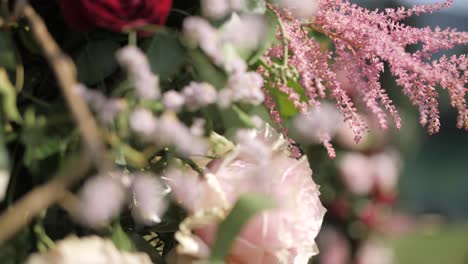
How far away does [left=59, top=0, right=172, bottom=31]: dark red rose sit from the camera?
0.33 m

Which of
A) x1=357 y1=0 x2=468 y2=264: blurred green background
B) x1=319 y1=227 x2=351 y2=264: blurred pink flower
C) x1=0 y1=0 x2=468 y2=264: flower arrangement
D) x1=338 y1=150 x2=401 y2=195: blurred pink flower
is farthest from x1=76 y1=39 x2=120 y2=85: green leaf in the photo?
x1=357 y1=0 x2=468 y2=264: blurred green background

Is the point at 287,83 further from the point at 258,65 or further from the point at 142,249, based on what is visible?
the point at 142,249

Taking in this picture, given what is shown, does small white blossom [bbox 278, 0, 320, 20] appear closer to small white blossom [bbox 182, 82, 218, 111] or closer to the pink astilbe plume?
the pink astilbe plume

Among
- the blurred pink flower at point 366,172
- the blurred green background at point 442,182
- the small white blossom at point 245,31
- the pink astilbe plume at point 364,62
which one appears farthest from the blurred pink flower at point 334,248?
the blurred green background at point 442,182

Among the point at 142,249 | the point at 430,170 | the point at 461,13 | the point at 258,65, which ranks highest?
the point at 258,65

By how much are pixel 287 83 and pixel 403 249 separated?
246 inches

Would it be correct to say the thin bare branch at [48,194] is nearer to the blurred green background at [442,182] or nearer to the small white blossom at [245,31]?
the small white blossom at [245,31]

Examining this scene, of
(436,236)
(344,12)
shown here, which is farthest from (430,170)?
(344,12)

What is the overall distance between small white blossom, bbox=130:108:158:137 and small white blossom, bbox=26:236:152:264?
2.4 inches

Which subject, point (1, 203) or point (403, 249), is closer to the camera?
point (1, 203)

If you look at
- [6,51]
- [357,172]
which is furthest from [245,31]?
[357,172]

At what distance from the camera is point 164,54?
0.35m

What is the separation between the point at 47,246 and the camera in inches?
13.9

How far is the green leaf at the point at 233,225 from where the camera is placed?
0.33 m
